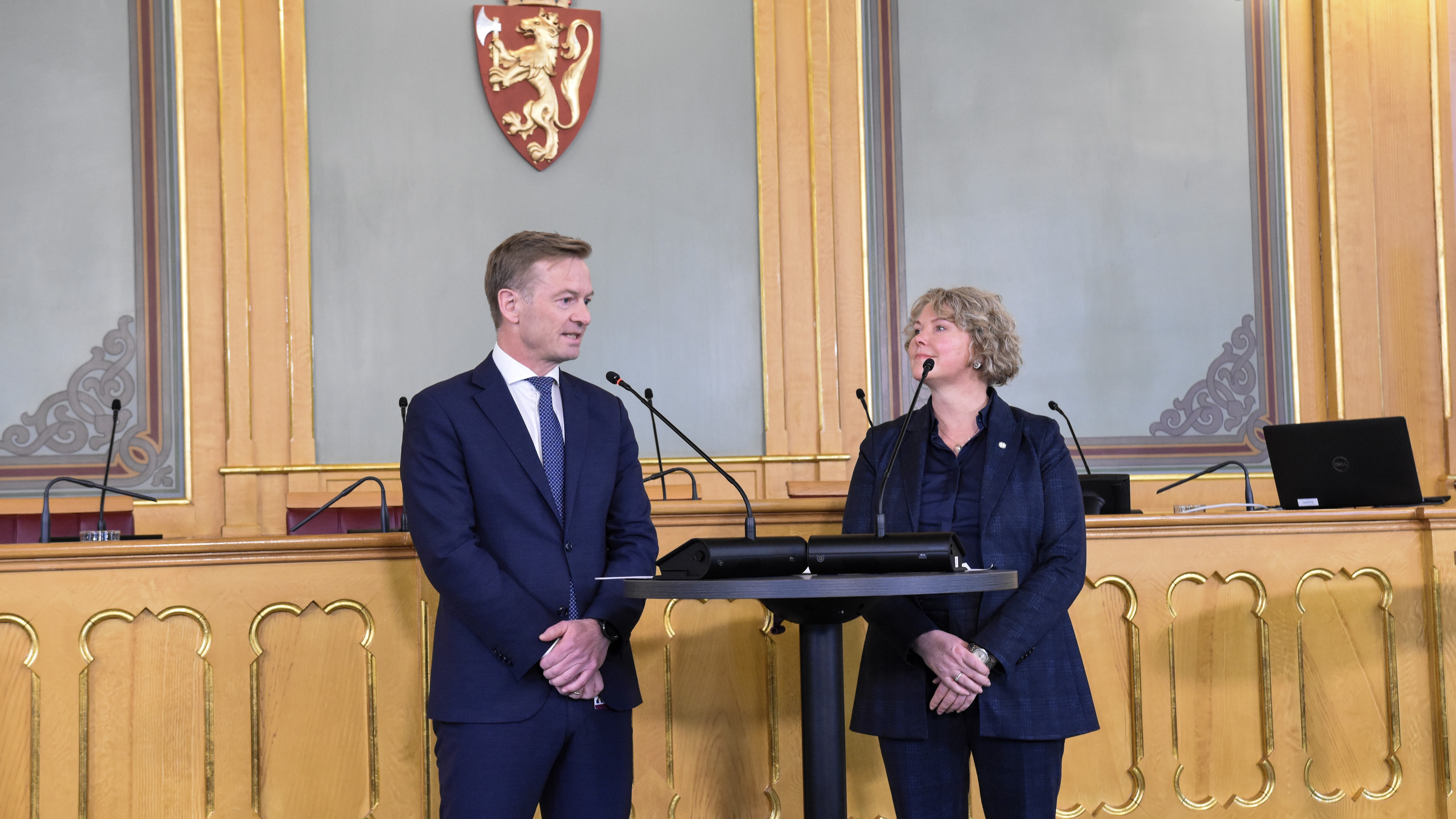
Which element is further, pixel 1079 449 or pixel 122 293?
pixel 122 293

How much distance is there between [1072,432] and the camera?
4332 millimetres

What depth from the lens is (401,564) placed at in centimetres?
253

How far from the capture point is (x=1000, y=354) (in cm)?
238

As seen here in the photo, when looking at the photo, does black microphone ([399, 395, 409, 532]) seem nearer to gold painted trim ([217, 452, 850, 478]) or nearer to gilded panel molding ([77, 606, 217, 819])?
gilded panel molding ([77, 606, 217, 819])

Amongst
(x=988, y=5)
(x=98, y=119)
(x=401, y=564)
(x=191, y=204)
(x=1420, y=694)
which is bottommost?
(x=1420, y=694)

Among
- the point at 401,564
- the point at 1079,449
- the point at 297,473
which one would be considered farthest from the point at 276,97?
the point at 1079,449

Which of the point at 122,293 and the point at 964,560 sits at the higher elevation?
the point at 122,293

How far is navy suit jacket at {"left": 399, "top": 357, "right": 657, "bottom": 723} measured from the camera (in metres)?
1.99

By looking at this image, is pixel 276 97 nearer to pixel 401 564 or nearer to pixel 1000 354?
pixel 401 564

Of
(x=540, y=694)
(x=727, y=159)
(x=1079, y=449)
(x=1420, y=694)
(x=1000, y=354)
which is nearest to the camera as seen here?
(x=540, y=694)

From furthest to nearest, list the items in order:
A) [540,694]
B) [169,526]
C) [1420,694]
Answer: [169,526], [1420,694], [540,694]

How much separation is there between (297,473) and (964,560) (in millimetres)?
3424

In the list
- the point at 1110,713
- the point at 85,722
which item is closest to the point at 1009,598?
the point at 1110,713

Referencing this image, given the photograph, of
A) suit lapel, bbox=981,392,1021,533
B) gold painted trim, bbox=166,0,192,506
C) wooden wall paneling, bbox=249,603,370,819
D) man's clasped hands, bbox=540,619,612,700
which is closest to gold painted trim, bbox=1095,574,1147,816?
suit lapel, bbox=981,392,1021,533
